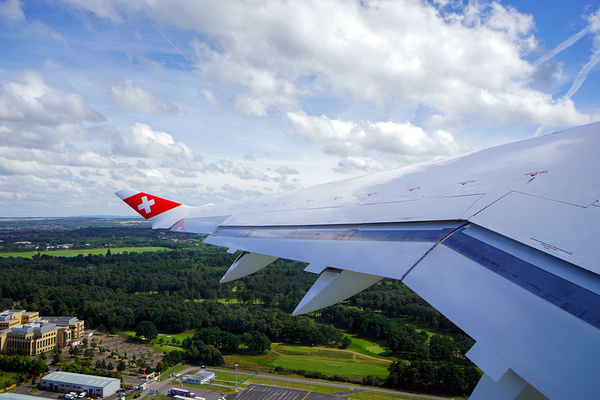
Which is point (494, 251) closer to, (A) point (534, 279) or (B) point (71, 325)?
(A) point (534, 279)

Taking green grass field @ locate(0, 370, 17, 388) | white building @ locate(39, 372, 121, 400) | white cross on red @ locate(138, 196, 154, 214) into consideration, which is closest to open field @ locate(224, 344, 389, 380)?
white building @ locate(39, 372, 121, 400)

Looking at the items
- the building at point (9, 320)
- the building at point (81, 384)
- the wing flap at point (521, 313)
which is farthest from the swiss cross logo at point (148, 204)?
the building at point (9, 320)

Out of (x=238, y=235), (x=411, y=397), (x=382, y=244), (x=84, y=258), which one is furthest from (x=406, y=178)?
(x=84, y=258)

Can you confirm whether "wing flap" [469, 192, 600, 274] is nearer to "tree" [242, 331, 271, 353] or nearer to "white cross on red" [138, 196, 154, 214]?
"white cross on red" [138, 196, 154, 214]

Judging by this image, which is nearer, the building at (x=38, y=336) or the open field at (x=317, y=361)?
the open field at (x=317, y=361)

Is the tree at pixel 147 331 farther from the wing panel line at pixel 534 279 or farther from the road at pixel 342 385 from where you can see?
the wing panel line at pixel 534 279
